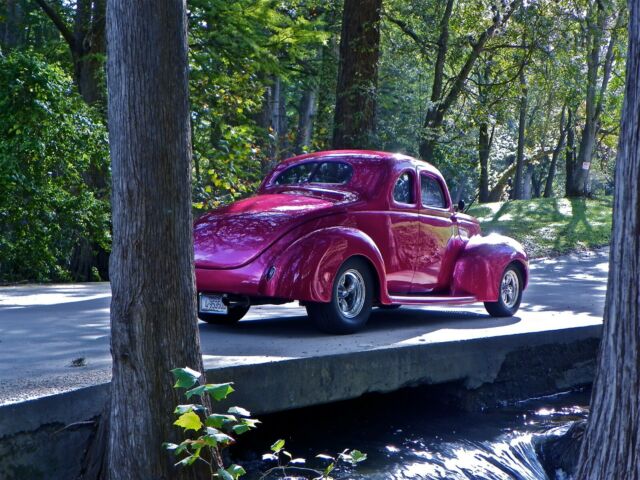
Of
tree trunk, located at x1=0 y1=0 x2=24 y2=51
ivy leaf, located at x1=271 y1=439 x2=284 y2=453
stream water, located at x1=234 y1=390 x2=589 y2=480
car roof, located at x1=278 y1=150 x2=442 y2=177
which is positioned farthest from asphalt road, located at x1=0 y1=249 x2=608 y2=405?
tree trunk, located at x1=0 y1=0 x2=24 y2=51

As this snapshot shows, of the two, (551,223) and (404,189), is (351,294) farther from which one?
(551,223)

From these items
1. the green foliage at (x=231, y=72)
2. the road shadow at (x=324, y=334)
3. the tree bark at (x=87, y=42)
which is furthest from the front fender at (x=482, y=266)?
the tree bark at (x=87, y=42)

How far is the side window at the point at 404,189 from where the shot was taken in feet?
31.1

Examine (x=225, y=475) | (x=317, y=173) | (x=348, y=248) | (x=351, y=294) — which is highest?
(x=317, y=173)

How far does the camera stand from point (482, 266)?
10.1 m

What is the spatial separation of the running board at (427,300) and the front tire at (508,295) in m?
0.67

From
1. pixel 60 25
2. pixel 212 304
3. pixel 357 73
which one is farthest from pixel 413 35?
pixel 212 304

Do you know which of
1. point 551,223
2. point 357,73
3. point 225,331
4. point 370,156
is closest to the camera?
point 225,331

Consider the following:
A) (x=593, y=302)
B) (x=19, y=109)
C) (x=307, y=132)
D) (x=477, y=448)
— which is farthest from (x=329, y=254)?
(x=307, y=132)

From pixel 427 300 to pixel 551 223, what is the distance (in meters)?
20.6

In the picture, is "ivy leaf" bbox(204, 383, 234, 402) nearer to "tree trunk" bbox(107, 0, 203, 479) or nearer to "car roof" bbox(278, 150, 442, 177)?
"tree trunk" bbox(107, 0, 203, 479)

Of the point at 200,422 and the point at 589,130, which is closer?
the point at 200,422

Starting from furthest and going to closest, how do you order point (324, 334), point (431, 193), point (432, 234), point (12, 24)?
point (12, 24), point (431, 193), point (432, 234), point (324, 334)

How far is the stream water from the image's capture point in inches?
265
